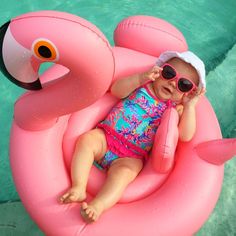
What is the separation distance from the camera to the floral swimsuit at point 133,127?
191 centimetres

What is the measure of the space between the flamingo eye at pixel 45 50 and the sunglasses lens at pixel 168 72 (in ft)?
2.10

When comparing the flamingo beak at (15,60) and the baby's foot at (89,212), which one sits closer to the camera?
the flamingo beak at (15,60)

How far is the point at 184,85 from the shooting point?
1.81 metres

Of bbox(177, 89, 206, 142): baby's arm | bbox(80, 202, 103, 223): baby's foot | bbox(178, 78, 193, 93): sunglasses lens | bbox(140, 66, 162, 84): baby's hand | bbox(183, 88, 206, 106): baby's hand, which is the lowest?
bbox(80, 202, 103, 223): baby's foot

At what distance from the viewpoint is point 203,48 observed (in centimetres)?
314

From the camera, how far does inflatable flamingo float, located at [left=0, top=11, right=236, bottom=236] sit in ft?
4.31

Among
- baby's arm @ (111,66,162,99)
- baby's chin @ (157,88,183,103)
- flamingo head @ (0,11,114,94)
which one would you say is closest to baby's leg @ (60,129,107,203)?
baby's arm @ (111,66,162,99)

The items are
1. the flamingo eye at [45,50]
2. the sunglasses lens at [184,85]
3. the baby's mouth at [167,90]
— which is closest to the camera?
the flamingo eye at [45,50]

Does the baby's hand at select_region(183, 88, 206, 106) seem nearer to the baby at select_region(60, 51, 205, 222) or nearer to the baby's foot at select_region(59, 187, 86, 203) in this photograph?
the baby at select_region(60, 51, 205, 222)

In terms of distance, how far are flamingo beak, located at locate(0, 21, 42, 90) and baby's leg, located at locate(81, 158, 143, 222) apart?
50 centimetres

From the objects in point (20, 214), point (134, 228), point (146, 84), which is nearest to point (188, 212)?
point (134, 228)

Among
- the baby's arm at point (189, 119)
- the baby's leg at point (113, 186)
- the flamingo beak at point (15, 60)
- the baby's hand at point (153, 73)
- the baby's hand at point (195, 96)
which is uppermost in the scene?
the flamingo beak at point (15, 60)

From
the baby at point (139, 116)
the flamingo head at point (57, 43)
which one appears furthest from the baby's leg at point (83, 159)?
the flamingo head at point (57, 43)

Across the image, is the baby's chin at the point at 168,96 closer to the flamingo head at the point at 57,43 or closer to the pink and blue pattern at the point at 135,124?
the pink and blue pattern at the point at 135,124
